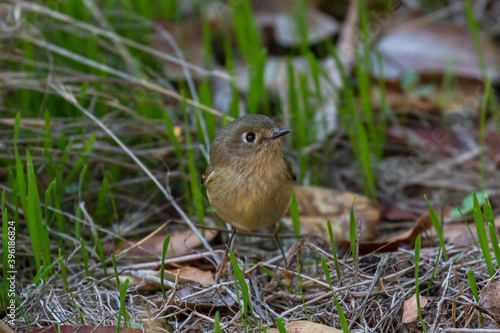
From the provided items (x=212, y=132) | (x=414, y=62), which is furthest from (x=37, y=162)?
(x=414, y=62)

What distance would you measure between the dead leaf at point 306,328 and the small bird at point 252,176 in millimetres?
446

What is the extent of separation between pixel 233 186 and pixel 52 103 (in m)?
1.91

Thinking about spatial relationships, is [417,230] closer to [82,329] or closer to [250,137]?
[250,137]

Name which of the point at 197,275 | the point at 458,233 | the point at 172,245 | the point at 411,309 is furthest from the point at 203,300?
the point at 458,233

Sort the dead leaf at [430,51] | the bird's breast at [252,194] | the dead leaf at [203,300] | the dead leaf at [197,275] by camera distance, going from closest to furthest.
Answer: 1. the dead leaf at [203,300]
2. the bird's breast at [252,194]
3. the dead leaf at [197,275]
4. the dead leaf at [430,51]

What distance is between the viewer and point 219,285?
2.88m

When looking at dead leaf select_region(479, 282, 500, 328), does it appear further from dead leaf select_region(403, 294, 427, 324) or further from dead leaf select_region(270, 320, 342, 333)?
dead leaf select_region(270, 320, 342, 333)

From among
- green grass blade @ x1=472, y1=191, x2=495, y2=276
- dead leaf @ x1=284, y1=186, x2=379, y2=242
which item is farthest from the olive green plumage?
green grass blade @ x1=472, y1=191, x2=495, y2=276

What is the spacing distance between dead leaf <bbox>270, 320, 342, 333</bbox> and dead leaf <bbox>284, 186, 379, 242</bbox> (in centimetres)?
100

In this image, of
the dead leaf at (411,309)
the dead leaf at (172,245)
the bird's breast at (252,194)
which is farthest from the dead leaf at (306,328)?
the dead leaf at (172,245)

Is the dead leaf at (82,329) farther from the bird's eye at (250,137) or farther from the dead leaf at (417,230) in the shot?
the dead leaf at (417,230)

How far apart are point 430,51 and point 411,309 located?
3411 millimetres

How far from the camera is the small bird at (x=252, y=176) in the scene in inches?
117

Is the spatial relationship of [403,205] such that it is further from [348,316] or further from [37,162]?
[37,162]
